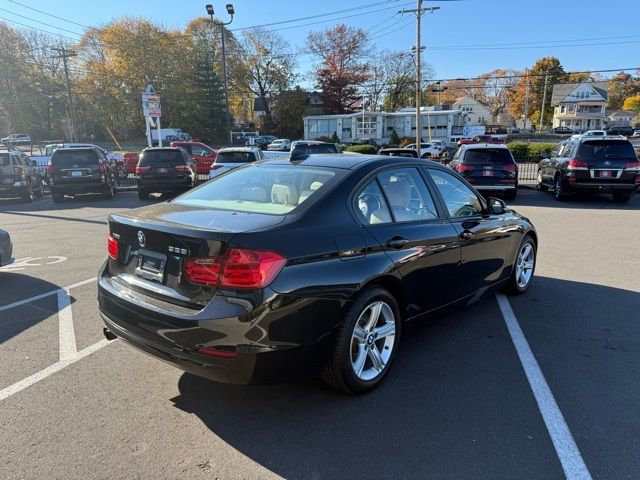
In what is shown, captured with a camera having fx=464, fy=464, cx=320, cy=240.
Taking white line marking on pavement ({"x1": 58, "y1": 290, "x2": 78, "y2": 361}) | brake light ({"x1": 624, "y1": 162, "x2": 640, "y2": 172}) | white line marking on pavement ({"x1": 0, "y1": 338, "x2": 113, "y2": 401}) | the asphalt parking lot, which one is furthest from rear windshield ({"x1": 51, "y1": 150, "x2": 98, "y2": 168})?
brake light ({"x1": 624, "y1": 162, "x2": 640, "y2": 172})

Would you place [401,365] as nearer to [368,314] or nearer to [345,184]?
[368,314]

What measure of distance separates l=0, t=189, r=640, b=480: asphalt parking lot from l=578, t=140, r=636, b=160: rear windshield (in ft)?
31.1

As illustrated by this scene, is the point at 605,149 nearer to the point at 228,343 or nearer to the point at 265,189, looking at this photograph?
the point at 265,189

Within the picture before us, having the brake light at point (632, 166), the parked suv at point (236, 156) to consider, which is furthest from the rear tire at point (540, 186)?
the parked suv at point (236, 156)

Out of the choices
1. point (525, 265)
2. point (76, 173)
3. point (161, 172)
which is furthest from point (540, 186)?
point (76, 173)

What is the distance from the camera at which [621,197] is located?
1380cm

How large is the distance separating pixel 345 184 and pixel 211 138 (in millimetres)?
64214

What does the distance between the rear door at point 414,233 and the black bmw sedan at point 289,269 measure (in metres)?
0.01

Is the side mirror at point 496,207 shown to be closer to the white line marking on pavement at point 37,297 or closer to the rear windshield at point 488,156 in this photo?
the white line marking on pavement at point 37,297

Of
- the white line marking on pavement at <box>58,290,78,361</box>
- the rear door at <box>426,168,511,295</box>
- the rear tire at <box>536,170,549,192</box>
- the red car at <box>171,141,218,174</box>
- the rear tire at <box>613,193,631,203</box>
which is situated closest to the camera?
the white line marking on pavement at <box>58,290,78,361</box>

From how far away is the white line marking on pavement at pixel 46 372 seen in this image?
330 centimetres

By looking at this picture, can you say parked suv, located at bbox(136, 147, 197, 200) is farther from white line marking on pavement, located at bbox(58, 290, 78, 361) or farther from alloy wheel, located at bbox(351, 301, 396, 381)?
alloy wheel, located at bbox(351, 301, 396, 381)

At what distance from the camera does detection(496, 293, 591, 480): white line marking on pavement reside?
99.0 inches

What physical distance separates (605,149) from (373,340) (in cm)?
1264
